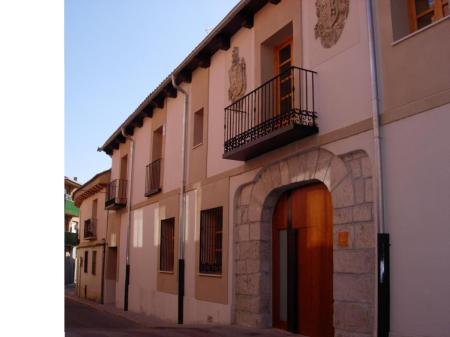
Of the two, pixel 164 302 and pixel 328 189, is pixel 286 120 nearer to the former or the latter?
pixel 328 189

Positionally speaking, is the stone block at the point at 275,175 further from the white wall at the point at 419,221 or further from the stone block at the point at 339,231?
the white wall at the point at 419,221

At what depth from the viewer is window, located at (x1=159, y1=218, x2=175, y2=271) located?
13.5 metres

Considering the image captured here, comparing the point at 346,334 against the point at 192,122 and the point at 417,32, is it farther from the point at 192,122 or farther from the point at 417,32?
the point at 192,122

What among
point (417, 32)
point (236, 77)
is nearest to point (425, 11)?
point (417, 32)

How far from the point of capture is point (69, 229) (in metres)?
43.5

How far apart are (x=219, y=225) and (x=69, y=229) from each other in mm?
35190

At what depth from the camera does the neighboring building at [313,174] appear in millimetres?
5910

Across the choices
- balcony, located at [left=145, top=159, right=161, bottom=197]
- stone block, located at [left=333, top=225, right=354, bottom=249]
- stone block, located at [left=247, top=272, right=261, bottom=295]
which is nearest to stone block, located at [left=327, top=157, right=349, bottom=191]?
stone block, located at [left=333, top=225, right=354, bottom=249]

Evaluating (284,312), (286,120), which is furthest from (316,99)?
(284,312)

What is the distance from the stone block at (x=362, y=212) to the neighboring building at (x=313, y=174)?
0.7 inches

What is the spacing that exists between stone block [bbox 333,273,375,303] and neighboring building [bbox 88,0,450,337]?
22mm

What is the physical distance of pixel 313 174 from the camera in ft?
25.8

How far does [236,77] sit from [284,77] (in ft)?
5.08

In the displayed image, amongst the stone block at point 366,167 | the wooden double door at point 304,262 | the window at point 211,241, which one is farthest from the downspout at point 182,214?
the stone block at point 366,167
